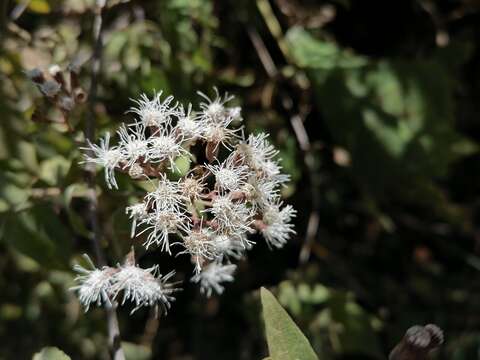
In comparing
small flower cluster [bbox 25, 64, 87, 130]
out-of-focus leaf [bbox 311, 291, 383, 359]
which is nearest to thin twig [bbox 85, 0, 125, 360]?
small flower cluster [bbox 25, 64, 87, 130]

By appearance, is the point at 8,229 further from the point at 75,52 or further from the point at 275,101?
the point at 275,101

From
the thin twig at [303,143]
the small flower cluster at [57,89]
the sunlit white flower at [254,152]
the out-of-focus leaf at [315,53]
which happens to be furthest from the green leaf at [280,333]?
the out-of-focus leaf at [315,53]

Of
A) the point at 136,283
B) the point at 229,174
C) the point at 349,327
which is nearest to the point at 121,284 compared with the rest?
the point at 136,283

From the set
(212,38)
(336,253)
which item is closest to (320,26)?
(212,38)

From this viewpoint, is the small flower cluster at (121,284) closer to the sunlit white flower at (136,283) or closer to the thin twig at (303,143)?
the sunlit white flower at (136,283)

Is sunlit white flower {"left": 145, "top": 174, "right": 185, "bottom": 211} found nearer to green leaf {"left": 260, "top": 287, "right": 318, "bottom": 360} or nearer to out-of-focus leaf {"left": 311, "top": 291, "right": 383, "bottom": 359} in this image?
green leaf {"left": 260, "top": 287, "right": 318, "bottom": 360}

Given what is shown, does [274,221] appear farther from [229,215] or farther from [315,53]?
[315,53]
